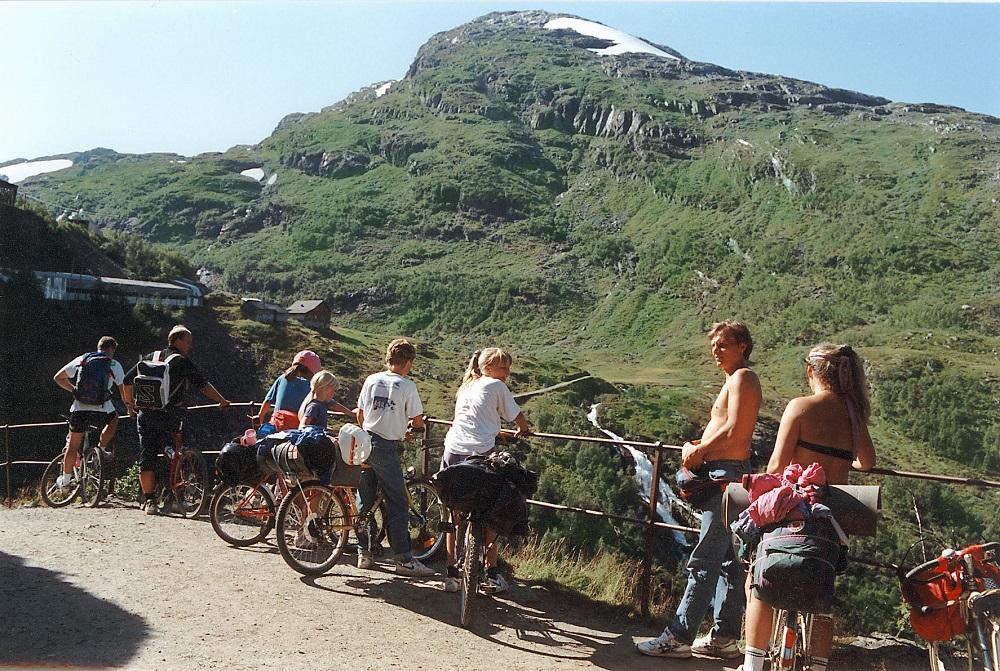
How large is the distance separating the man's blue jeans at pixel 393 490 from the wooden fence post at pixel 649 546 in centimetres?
171

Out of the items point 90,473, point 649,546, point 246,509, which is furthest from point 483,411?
point 90,473

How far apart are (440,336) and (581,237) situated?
2069 inches

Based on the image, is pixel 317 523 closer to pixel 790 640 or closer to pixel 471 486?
pixel 471 486

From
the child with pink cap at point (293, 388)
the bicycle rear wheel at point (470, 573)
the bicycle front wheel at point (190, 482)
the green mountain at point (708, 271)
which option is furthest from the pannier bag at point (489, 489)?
the green mountain at point (708, 271)

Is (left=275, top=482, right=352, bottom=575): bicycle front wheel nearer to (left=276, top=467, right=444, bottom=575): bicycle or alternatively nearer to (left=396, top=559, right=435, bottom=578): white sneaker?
(left=276, top=467, right=444, bottom=575): bicycle

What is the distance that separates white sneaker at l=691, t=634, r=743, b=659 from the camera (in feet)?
16.3

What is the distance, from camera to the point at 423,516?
23.5 feet

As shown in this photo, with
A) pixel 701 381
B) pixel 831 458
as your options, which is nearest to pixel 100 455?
pixel 831 458

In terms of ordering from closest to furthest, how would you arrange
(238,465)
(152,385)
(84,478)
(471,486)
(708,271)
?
(471,486), (238,465), (152,385), (84,478), (708,271)

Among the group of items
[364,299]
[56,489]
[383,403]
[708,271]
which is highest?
[708,271]

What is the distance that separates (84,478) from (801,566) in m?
8.22

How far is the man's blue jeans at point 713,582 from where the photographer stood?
15.9 ft

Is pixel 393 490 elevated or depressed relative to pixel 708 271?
depressed

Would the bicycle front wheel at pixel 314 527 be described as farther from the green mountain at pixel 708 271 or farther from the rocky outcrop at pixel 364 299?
the rocky outcrop at pixel 364 299
